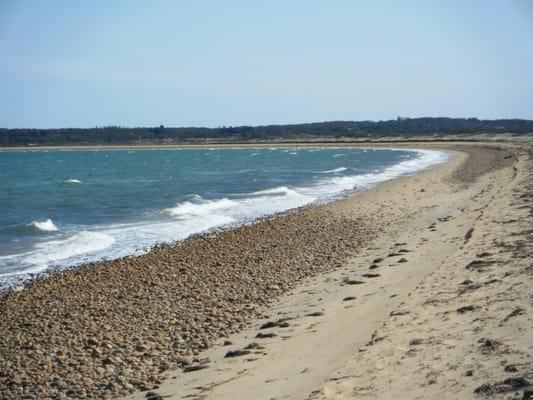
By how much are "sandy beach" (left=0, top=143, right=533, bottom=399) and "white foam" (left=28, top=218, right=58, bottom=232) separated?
7304mm

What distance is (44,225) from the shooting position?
20.3 metres

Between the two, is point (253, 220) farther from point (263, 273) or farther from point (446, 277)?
point (446, 277)

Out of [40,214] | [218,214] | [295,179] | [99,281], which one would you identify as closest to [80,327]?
[99,281]

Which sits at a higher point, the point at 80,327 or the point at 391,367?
the point at 391,367

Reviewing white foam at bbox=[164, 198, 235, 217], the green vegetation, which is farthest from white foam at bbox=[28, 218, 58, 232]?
the green vegetation

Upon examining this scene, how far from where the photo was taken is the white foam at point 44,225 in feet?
64.9

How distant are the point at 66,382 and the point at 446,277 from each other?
5153mm

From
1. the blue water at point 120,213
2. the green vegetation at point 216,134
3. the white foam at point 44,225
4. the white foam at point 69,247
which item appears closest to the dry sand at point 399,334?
the blue water at point 120,213

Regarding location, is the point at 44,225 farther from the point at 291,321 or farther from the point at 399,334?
the point at 399,334

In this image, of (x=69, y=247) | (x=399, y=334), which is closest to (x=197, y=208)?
(x=69, y=247)

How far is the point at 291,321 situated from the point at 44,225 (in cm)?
1494

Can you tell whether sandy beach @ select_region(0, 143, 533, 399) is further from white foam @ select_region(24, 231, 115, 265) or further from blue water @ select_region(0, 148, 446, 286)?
blue water @ select_region(0, 148, 446, 286)

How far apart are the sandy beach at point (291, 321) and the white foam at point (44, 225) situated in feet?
24.0

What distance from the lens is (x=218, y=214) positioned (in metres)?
22.6
